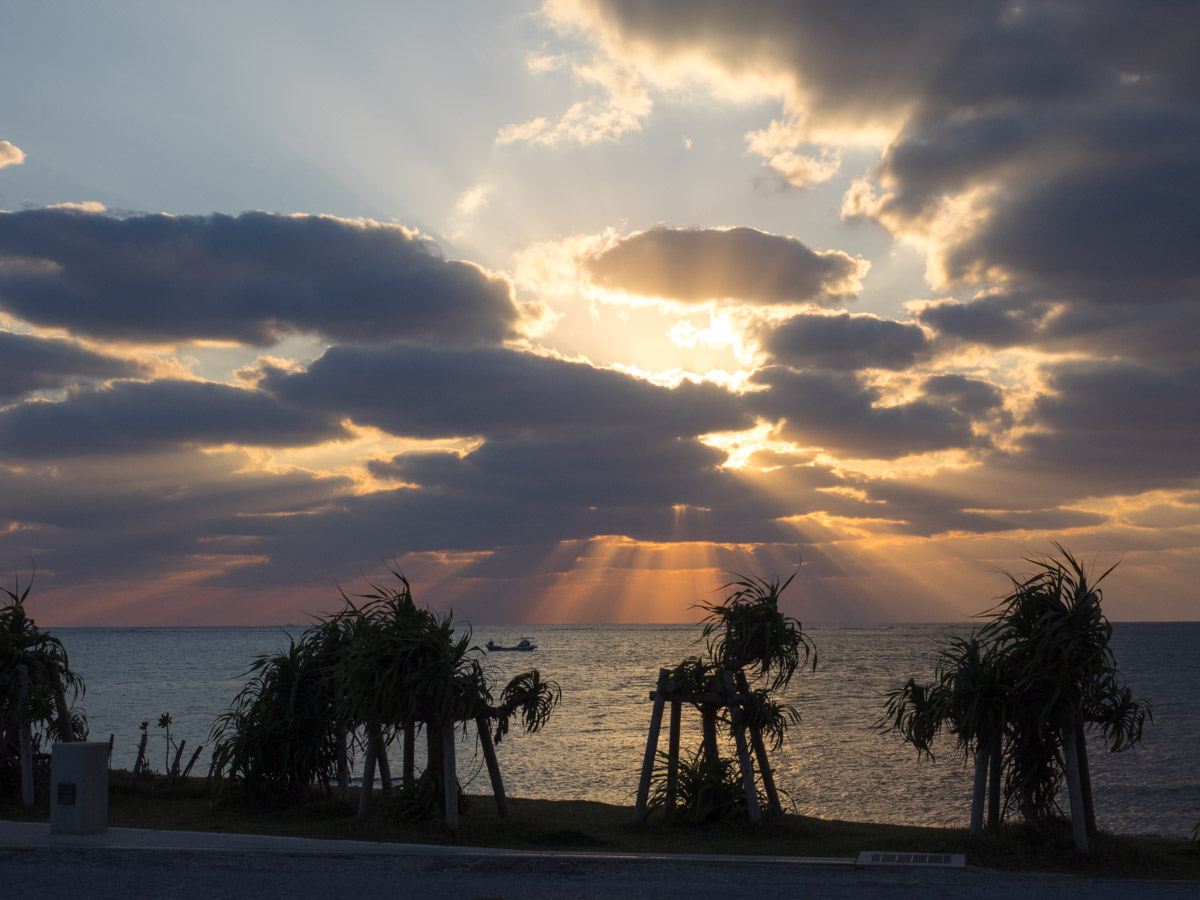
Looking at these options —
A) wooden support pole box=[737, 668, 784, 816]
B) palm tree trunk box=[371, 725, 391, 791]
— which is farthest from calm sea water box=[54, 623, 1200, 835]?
wooden support pole box=[737, 668, 784, 816]

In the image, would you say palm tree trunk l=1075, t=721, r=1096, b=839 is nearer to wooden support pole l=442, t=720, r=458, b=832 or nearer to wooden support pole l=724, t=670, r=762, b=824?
wooden support pole l=724, t=670, r=762, b=824

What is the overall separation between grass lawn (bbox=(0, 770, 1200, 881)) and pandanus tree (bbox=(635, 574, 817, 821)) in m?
0.49

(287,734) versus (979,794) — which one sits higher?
(287,734)

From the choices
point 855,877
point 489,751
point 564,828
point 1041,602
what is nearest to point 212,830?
point 489,751

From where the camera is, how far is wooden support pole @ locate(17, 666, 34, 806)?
1734cm

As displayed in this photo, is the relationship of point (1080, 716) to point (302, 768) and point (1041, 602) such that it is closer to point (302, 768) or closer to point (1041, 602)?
point (1041, 602)

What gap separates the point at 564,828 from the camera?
1517cm

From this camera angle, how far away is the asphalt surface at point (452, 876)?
35.7 feet

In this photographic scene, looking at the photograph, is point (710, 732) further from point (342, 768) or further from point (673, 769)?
point (342, 768)

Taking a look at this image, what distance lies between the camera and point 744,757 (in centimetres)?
1553

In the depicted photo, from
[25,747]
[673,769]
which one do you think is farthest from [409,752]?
[25,747]

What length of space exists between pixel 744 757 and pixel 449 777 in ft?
15.1

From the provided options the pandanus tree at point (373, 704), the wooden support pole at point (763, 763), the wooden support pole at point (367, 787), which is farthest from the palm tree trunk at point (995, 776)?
the wooden support pole at point (367, 787)

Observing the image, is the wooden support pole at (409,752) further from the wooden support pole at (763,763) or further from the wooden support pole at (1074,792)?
the wooden support pole at (1074,792)
